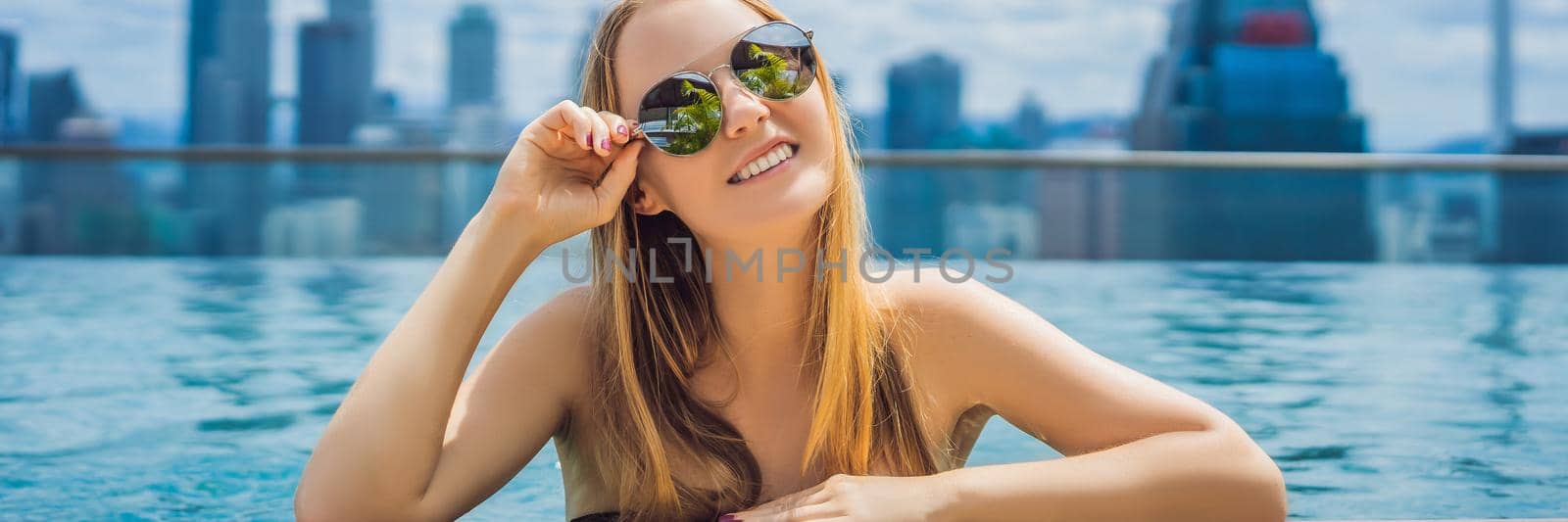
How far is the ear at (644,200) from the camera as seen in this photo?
1.52m

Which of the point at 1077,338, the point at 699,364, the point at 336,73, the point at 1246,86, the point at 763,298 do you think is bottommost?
the point at 1077,338

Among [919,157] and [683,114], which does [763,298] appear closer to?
[683,114]

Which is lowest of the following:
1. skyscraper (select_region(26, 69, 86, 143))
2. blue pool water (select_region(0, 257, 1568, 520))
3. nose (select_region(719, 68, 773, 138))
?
blue pool water (select_region(0, 257, 1568, 520))

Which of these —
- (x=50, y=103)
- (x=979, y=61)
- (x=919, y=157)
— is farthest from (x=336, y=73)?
(x=979, y=61)

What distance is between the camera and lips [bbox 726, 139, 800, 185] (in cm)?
136

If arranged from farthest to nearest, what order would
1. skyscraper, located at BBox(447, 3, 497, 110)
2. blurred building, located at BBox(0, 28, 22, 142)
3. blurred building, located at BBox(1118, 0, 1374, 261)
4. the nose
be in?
skyscraper, located at BBox(447, 3, 497, 110)
blurred building, located at BBox(1118, 0, 1374, 261)
blurred building, located at BBox(0, 28, 22, 142)
the nose

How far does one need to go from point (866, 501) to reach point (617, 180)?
51 cm

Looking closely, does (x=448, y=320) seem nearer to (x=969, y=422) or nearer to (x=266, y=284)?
(x=969, y=422)

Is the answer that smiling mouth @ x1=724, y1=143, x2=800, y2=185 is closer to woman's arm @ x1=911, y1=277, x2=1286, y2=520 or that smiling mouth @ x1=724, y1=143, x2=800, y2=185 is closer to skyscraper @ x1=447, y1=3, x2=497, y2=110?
woman's arm @ x1=911, y1=277, x2=1286, y2=520

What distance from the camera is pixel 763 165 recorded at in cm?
136

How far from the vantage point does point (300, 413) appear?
130 inches

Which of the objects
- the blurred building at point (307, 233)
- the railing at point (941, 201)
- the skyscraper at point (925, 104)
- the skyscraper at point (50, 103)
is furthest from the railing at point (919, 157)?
the skyscraper at point (925, 104)

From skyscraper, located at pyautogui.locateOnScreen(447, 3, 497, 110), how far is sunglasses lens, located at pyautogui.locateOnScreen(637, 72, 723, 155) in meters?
10.2

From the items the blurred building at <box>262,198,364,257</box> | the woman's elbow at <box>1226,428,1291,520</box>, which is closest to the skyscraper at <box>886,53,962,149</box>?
the blurred building at <box>262,198,364,257</box>
